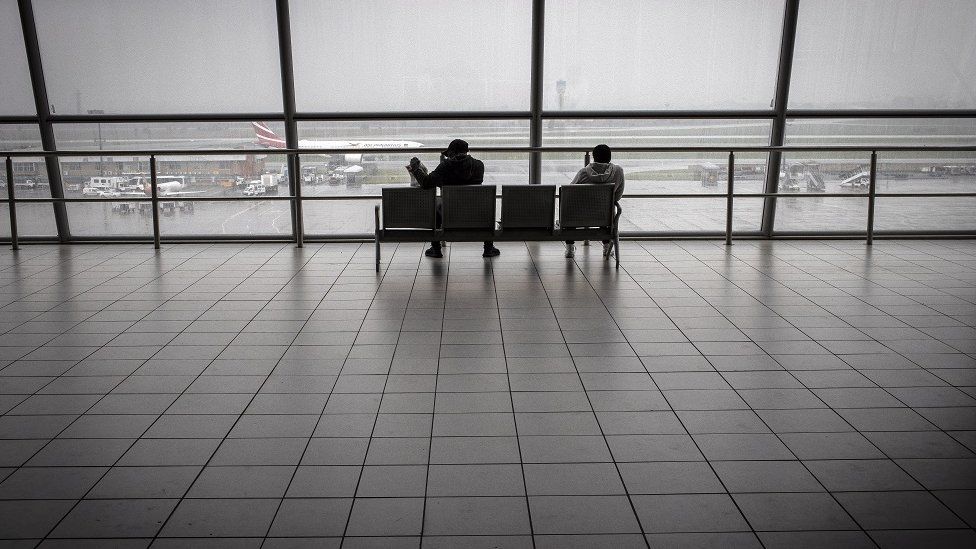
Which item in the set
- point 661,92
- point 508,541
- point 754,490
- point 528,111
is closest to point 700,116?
point 661,92

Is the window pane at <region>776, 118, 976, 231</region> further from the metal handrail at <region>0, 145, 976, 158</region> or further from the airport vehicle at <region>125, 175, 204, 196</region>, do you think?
the airport vehicle at <region>125, 175, 204, 196</region>

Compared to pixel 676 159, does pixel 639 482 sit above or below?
below

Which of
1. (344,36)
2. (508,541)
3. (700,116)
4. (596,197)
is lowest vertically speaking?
(508,541)

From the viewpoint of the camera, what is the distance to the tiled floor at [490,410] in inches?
106

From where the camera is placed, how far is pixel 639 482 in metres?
2.96

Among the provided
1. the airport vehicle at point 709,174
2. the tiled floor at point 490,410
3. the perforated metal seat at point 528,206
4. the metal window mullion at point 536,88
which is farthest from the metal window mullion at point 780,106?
the perforated metal seat at point 528,206

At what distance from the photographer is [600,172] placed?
7.25 metres

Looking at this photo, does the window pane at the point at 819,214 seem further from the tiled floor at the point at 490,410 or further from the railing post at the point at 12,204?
the railing post at the point at 12,204

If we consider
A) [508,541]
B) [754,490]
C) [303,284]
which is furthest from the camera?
[303,284]

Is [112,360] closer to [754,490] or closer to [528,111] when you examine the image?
[754,490]

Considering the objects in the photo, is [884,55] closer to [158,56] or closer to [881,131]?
[881,131]

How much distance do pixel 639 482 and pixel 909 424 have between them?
1429 mm

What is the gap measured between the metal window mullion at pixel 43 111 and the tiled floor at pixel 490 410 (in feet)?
7.06

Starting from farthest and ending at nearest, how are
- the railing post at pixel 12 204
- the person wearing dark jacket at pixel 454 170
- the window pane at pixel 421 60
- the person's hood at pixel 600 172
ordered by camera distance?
the window pane at pixel 421 60
the railing post at pixel 12 204
the person's hood at pixel 600 172
the person wearing dark jacket at pixel 454 170
